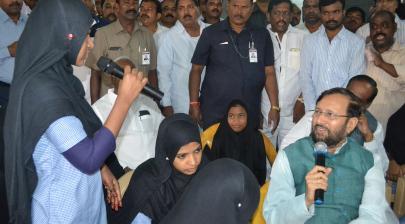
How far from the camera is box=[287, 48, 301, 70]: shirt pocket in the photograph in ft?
16.4

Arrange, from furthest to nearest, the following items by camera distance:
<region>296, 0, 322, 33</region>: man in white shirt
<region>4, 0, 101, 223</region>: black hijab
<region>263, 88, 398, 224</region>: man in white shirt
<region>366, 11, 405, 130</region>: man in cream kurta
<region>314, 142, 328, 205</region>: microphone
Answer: <region>296, 0, 322, 33</region>: man in white shirt, <region>366, 11, 405, 130</region>: man in cream kurta, <region>263, 88, 398, 224</region>: man in white shirt, <region>314, 142, 328, 205</region>: microphone, <region>4, 0, 101, 223</region>: black hijab

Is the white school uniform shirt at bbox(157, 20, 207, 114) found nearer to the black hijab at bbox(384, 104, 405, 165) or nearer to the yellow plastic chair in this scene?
the yellow plastic chair

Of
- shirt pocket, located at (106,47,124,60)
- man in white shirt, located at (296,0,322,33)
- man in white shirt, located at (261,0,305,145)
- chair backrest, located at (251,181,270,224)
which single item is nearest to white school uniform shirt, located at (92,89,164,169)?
shirt pocket, located at (106,47,124,60)

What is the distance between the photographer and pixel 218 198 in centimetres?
178

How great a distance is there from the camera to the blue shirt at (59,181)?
6.43ft

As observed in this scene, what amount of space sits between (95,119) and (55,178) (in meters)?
0.32

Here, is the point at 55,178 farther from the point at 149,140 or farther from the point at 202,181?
the point at 149,140

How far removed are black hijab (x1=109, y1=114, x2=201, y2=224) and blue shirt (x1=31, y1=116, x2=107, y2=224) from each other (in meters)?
0.53

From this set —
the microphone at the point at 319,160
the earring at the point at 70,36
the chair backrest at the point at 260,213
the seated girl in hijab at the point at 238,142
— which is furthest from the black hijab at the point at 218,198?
the seated girl in hijab at the point at 238,142

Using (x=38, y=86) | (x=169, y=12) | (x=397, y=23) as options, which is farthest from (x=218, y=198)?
(x=397, y=23)

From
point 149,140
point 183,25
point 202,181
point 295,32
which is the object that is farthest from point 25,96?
point 295,32

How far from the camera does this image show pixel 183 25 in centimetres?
503

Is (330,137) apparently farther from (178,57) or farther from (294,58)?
(178,57)

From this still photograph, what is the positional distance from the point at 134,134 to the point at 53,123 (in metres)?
1.97
